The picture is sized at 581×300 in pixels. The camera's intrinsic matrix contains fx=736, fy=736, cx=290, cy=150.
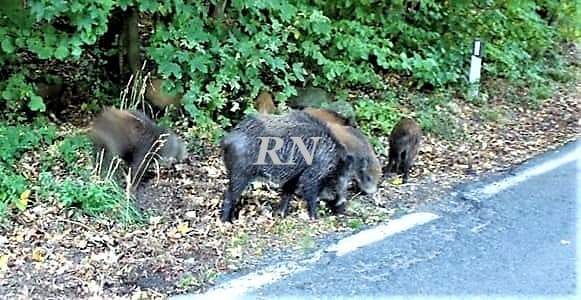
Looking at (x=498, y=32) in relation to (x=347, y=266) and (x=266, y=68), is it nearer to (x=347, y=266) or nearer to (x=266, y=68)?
(x=266, y=68)

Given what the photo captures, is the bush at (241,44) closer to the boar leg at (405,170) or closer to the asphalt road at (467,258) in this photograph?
the boar leg at (405,170)

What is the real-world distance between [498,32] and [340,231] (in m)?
6.66

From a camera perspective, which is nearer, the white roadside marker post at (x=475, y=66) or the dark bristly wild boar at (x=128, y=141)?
the dark bristly wild boar at (x=128, y=141)

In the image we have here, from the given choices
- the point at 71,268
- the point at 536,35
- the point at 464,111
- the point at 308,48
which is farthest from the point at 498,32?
the point at 71,268

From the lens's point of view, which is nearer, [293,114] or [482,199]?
[293,114]

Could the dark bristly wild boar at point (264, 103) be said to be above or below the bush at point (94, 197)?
above

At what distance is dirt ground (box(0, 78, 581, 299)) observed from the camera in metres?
4.61

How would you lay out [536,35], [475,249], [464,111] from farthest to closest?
[536,35] → [464,111] → [475,249]

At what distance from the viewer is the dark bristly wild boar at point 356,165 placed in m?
5.87

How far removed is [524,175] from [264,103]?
9.03 ft

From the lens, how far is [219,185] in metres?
6.41

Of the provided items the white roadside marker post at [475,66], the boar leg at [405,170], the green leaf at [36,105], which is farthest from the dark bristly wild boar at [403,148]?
the white roadside marker post at [475,66]

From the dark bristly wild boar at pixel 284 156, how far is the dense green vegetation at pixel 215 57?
3.24 feet

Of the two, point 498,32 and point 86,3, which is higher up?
point 86,3
